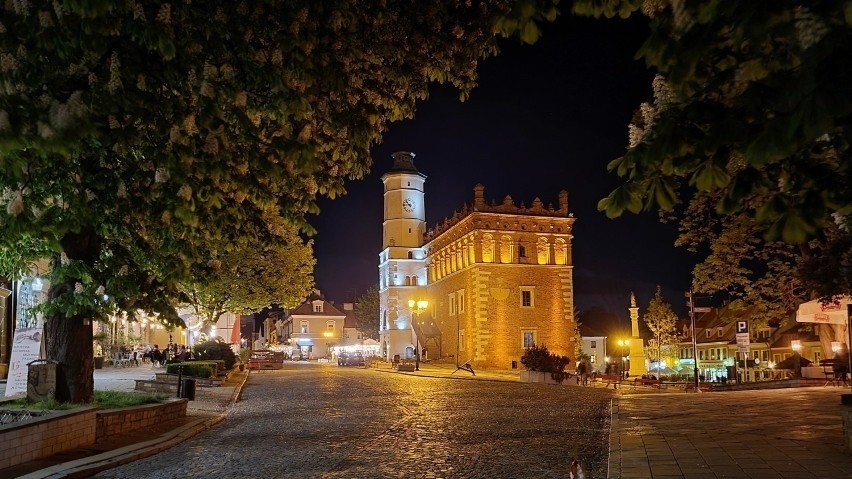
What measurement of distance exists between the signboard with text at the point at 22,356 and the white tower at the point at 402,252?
55299 mm

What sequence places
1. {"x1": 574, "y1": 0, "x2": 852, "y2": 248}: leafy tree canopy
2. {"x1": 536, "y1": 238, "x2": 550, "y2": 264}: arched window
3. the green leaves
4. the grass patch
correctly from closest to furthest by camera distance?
1. {"x1": 574, "y1": 0, "x2": 852, "y2": 248}: leafy tree canopy
2. the green leaves
3. the grass patch
4. {"x1": 536, "y1": 238, "x2": 550, "y2": 264}: arched window

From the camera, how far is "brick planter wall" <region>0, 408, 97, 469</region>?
9312 mm

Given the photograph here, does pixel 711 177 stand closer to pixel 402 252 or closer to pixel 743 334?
pixel 743 334

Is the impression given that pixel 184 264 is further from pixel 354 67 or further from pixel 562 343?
pixel 562 343

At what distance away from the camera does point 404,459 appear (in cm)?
1041

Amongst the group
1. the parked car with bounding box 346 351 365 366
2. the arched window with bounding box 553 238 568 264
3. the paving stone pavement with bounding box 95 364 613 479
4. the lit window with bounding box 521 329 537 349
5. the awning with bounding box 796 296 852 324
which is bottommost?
the parked car with bounding box 346 351 365 366

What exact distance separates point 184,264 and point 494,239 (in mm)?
45459

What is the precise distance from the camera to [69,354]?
12922 mm

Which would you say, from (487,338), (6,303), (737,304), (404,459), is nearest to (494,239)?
(487,338)

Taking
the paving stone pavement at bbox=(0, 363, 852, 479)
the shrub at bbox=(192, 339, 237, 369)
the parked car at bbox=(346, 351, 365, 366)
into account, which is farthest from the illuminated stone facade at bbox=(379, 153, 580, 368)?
the paving stone pavement at bbox=(0, 363, 852, 479)

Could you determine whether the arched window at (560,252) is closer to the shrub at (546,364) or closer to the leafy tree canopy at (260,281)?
the leafy tree canopy at (260,281)

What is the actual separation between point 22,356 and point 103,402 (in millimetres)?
2851

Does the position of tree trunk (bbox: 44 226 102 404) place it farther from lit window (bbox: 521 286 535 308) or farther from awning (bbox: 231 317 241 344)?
lit window (bbox: 521 286 535 308)

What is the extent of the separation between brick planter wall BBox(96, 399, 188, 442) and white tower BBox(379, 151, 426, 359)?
55.1 m
